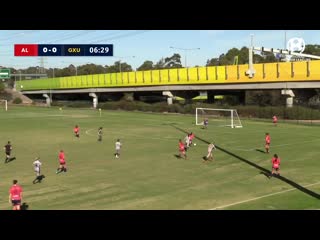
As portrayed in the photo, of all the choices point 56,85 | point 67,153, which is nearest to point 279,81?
point 67,153

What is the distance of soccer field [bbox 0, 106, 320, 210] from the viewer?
2048 centimetres

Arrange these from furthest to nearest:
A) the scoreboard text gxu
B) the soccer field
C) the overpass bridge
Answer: the overpass bridge
the scoreboard text gxu
the soccer field

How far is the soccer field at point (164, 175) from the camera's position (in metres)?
20.5

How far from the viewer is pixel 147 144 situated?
42656 millimetres

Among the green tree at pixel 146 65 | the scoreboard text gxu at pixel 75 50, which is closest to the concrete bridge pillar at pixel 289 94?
the scoreboard text gxu at pixel 75 50

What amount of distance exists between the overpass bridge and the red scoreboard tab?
20.7 meters

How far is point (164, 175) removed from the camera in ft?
88.6

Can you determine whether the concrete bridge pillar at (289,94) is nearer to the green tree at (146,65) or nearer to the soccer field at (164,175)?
the soccer field at (164,175)

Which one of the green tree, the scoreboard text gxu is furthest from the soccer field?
the green tree

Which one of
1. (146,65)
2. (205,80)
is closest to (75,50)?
(205,80)

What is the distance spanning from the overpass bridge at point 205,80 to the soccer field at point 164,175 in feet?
31.7

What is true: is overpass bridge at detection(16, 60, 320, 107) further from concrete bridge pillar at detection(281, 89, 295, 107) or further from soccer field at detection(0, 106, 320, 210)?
soccer field at detection(0, 106, 320, 210)
